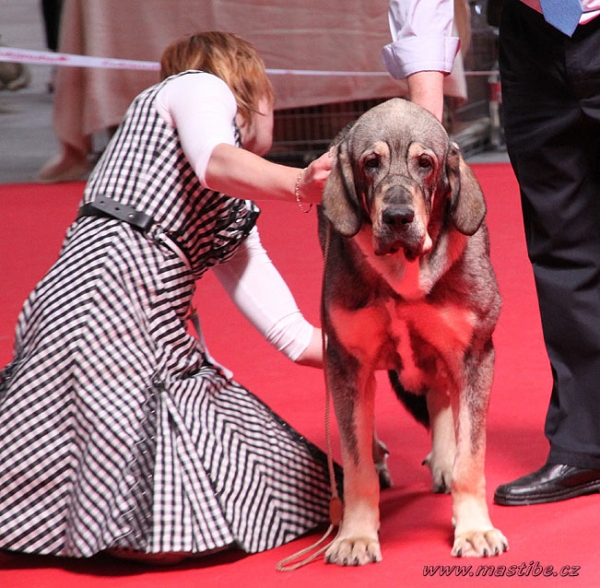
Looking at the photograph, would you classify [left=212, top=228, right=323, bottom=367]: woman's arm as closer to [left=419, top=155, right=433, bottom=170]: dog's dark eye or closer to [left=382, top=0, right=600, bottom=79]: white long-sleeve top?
[left=382, top=0, right=600, bottom=79]: white long-sleeve top

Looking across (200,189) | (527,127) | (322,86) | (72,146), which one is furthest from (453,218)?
(72,146)

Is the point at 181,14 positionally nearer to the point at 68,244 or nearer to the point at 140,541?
the point at 68,244

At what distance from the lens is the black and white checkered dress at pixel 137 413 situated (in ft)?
7.89

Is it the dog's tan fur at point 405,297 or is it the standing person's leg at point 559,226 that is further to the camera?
the standing person's leg at point 559,226

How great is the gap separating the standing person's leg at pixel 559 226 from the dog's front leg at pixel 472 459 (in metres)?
0.33

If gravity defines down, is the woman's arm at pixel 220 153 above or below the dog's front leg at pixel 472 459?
above

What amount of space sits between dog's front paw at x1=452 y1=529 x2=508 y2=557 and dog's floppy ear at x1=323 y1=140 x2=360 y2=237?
29.3 inches

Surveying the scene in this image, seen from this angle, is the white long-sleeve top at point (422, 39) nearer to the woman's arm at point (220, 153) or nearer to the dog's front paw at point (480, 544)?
the woman's arm at point (220, 153)

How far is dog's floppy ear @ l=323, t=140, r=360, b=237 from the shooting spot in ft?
7.35

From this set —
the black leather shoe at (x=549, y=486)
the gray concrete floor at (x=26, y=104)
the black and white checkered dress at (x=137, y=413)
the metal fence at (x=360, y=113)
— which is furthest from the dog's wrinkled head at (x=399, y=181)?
the gray concrete floor at (x=26, y=104)

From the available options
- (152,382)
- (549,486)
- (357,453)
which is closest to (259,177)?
(152,382)

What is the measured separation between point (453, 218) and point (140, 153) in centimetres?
88

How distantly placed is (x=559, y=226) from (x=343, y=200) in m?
0.75

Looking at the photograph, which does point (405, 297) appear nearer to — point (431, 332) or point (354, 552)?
point (431, 332)
